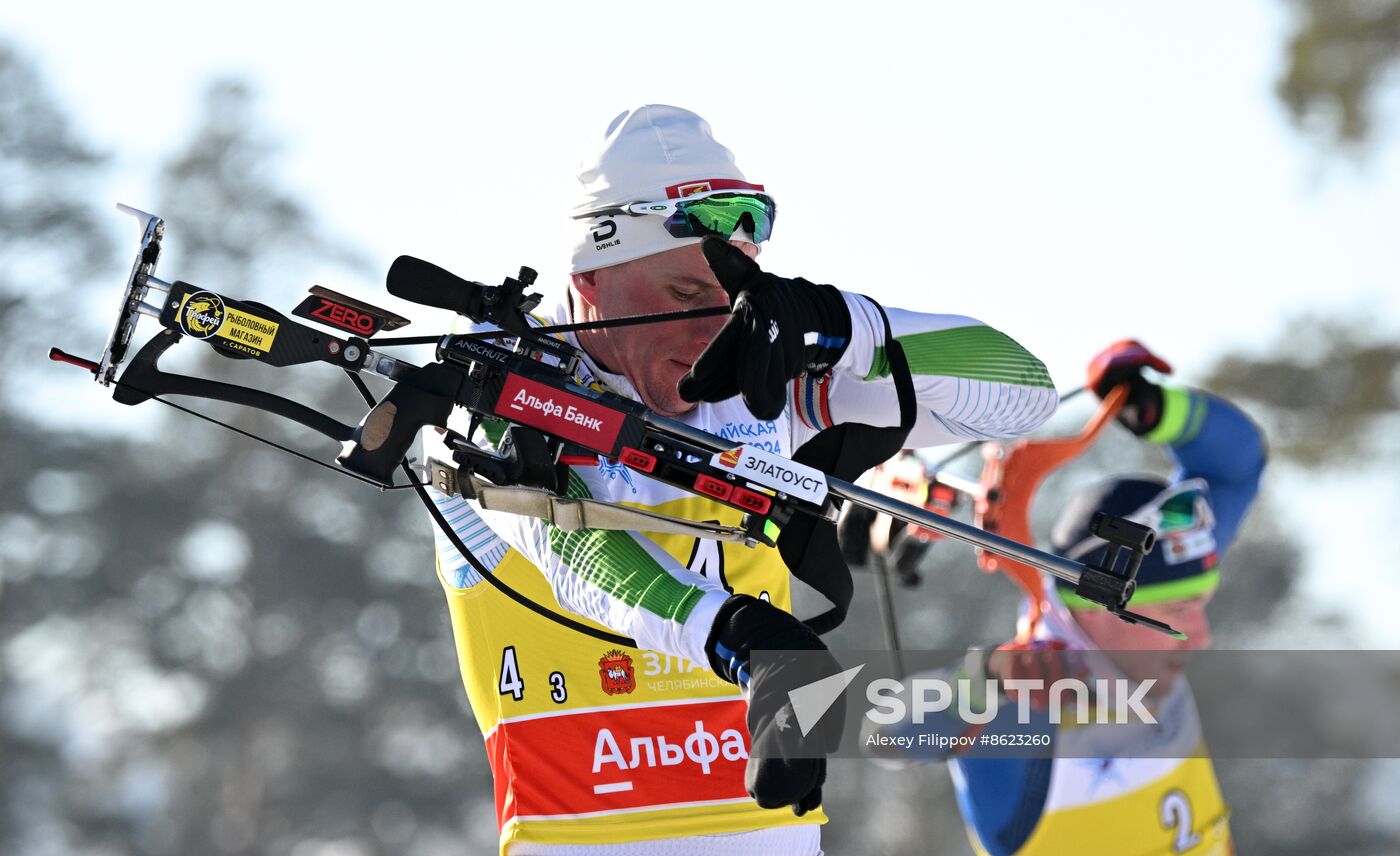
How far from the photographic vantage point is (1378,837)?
59.2 ft

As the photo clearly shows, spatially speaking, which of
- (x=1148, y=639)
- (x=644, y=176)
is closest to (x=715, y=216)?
(x=644, y=176)

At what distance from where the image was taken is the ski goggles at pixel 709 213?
11.2 feet

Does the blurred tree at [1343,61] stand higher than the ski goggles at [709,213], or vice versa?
the blurred tree at [1343,61]

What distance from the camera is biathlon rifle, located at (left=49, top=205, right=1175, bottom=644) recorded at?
3.00 metres

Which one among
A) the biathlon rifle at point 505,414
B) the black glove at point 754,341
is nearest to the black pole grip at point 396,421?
the biathlon rifle at point 505,414

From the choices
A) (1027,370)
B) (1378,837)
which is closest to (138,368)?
(1027,370)

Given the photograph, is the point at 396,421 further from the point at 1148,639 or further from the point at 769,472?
the point at 1148,639

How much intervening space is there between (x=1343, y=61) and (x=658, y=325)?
14.0 meters

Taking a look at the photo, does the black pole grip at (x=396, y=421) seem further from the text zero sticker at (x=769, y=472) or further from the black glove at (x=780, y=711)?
the black glove at (x=780, y=711)

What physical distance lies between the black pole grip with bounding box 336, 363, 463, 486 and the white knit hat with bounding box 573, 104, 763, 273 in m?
0.61

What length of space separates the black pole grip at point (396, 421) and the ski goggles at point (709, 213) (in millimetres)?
612
